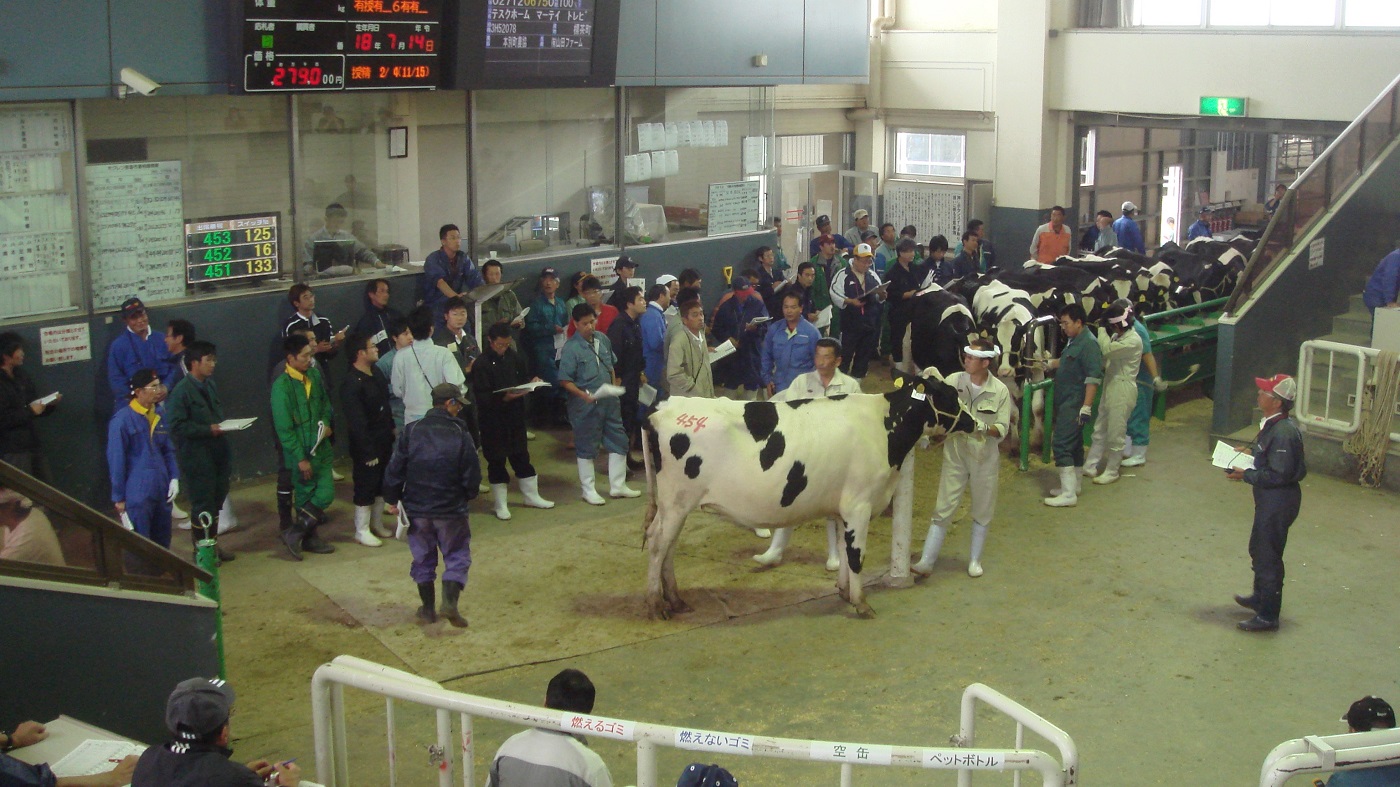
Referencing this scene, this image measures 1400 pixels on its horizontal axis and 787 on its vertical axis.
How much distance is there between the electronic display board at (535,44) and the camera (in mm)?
12836

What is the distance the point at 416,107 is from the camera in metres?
13.7

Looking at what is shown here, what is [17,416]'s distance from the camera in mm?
10039

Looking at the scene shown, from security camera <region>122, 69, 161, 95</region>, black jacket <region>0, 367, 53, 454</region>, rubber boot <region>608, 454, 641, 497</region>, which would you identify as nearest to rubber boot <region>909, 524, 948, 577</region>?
rubber boot <region>608, 454, 641, 497</region>

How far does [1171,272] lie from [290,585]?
414 inches

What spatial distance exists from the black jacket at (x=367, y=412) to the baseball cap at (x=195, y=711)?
5.99 metres

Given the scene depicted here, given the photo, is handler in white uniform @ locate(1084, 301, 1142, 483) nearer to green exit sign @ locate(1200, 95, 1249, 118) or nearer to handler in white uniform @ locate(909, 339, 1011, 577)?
handler in white uniform @ locate(909, 339, 1011, 577)

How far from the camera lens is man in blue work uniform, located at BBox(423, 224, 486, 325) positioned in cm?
1324

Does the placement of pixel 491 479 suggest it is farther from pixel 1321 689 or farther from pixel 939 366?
pixel 1321 689

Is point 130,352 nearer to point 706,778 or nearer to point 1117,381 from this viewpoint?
point 706,778

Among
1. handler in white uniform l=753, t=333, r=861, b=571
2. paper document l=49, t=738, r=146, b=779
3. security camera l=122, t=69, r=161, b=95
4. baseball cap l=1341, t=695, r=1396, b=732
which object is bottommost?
paper document l=49, t=738, r=146, b=779

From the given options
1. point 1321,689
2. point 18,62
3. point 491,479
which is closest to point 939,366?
point 491,479

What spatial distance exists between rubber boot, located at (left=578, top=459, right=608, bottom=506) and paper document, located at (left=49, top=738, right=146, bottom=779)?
19.6ft

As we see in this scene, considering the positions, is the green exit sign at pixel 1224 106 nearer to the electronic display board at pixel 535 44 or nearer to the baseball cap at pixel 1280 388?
the electronic display board at pixel 535 44

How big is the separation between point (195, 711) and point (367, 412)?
612cm
